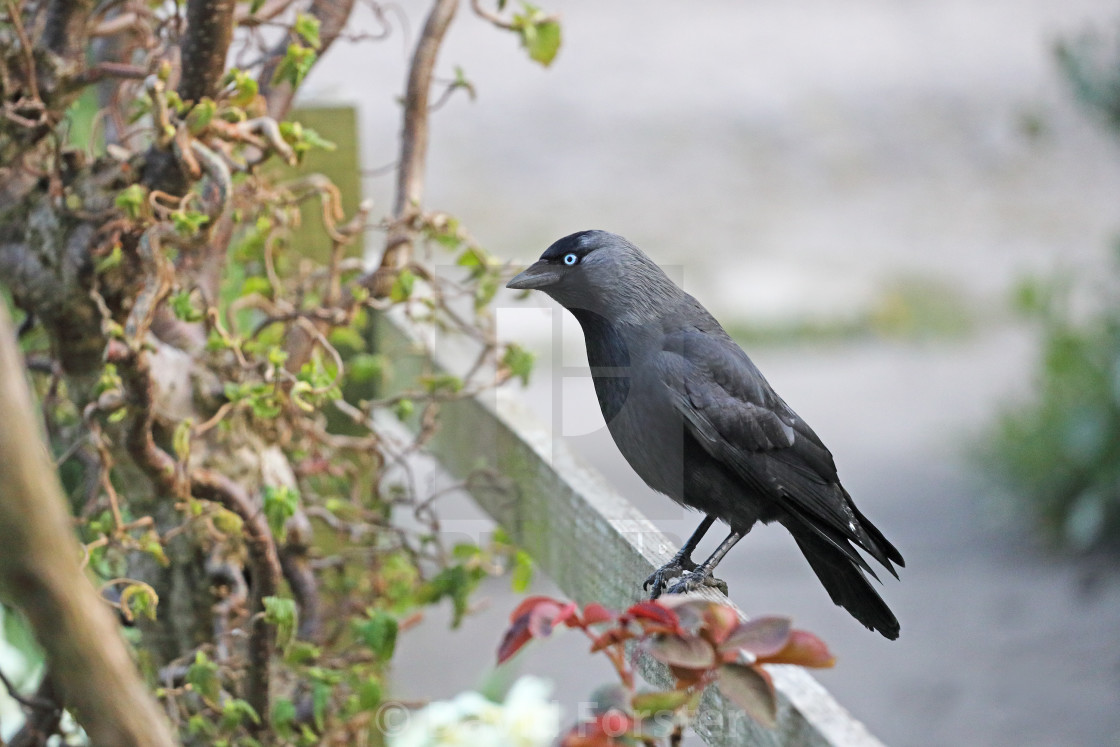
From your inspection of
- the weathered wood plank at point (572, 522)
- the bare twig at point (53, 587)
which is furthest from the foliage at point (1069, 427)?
the bare twig at point (53, 587)

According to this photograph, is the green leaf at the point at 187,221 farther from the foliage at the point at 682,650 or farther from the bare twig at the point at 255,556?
the foliage at the point at 682,650

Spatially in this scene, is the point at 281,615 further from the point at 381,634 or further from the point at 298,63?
the point at 298,63

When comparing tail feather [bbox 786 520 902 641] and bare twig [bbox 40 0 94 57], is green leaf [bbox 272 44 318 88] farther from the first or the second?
tail feather [bbox 786 520 902 641]

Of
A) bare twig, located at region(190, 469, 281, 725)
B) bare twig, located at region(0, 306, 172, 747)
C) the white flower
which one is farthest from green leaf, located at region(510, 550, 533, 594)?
bare twig, located at region(0, 306, 172, 747)

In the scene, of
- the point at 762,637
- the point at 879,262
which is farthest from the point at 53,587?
the point at 879,262

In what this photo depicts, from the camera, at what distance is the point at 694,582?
4.96 ft

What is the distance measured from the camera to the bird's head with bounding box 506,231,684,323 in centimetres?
153

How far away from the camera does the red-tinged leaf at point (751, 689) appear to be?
2.91 ft

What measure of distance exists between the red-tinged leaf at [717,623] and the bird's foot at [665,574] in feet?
1.57

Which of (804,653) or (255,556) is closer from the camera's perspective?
(804,653)

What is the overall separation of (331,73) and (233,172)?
250 inches

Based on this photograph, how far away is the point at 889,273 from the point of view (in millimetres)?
6828

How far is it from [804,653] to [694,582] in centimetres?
63

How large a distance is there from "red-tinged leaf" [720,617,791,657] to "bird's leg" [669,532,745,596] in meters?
0.59
